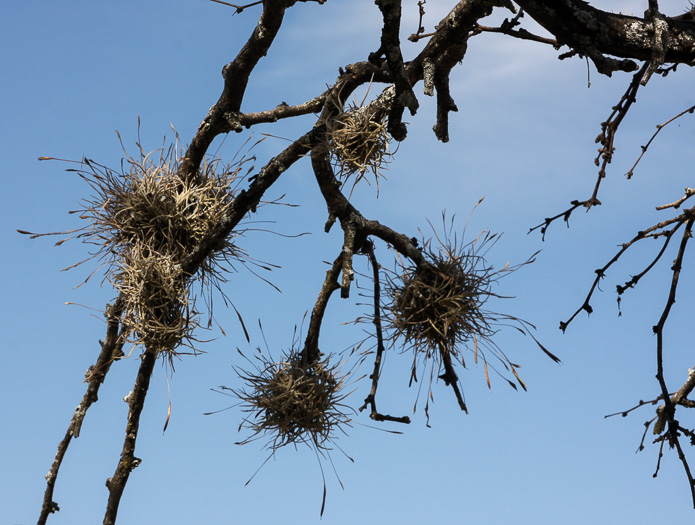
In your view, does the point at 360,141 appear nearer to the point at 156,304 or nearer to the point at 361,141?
the point at 361,141

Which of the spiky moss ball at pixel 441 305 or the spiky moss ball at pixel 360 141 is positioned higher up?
the spiky moss ball at pixel 360 141

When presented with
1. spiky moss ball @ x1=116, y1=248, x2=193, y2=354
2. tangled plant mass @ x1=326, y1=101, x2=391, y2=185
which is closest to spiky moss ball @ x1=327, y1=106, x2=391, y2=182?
tangled plant mass @ x1=326, y1=101, x2=391, y2=185

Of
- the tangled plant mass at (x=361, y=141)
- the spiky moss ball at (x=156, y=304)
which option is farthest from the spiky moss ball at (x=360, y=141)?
the spiky moss ball at (x=156, y=304)

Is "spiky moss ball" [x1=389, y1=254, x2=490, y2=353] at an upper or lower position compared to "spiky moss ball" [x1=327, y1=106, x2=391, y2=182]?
lower

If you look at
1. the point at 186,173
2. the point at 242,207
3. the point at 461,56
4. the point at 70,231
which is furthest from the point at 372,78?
the point at 70,231

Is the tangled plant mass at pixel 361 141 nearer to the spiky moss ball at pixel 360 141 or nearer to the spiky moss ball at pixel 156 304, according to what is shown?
the spiky moss ball at pixel 360 141

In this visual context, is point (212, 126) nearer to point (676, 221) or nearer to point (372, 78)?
point (372, 78)

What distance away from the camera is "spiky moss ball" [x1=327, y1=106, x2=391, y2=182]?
270 cm

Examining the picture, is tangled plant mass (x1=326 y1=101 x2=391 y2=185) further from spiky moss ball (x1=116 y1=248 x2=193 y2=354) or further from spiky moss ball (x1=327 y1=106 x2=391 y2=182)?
spiky moss ball (x1=116 y1=248 x2=193 y2=354)

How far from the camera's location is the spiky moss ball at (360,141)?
270 centimetres

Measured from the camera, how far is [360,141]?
272 cm

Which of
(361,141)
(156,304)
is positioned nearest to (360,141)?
(361,141)

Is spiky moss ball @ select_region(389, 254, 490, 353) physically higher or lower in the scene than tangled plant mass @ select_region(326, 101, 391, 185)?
lower

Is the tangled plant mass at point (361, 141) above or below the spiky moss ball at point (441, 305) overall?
above
